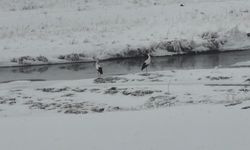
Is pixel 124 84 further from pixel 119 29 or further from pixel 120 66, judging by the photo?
pixel 119 29

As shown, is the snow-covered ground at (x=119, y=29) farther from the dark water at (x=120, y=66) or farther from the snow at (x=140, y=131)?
the snow at (x=140, y=131)

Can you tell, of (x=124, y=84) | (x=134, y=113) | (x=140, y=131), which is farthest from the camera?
(x=124, y=84)

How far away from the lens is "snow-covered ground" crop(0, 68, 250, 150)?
12398 millimetres

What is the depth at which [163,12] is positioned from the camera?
44906 mm

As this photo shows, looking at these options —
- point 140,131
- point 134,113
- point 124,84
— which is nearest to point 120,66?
point 124,84

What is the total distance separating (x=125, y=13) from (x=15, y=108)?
26.5 metres

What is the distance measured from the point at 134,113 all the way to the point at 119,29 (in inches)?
1054

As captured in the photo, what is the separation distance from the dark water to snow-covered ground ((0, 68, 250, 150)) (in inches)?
181

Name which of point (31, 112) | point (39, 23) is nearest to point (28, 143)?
point (31, 112)

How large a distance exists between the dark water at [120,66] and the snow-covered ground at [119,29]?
1.59 m

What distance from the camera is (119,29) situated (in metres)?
41.9

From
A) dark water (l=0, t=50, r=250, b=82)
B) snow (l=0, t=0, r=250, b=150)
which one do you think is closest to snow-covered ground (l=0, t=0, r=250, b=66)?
snow (l=0, t=0, r=250, b=150)

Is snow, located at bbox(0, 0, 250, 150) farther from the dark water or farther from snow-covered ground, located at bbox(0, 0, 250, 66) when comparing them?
the dark water

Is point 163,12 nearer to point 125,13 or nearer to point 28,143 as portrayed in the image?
point 125,13
